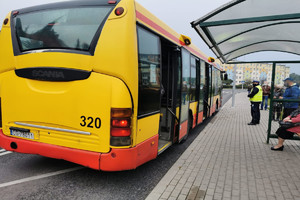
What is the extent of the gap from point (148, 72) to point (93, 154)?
1524 millimetres

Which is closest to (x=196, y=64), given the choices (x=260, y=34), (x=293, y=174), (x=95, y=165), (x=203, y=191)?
(x=260, y=34)

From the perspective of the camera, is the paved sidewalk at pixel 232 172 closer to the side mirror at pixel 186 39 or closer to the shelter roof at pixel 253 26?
the side mirror at pixel 186 39

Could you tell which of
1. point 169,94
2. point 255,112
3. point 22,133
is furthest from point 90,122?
point 255,112

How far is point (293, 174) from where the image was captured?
4.37 m

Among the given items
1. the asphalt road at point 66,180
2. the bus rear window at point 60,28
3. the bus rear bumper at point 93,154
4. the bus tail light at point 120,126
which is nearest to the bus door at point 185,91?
the asphalt road at point 66,180

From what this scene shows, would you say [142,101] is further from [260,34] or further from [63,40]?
[260,34]

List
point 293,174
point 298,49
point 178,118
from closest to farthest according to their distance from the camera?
point 293,174 < point 178,118 < point 298,49

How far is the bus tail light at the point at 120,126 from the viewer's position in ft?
10.5

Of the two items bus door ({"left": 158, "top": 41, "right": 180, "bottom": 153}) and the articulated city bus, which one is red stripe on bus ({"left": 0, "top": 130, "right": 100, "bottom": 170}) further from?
bus door ({"left": 158, "top": 41, "right": 180, "bottom": 153})

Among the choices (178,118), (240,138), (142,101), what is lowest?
(240,138)

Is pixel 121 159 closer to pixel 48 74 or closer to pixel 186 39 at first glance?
pixel 48 74

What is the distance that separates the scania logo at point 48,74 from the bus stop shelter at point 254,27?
3351 millimetres

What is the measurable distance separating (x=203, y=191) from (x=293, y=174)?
205 cm

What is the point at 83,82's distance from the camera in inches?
130
